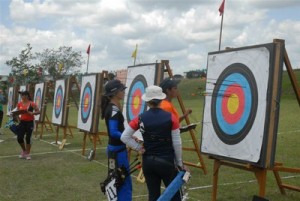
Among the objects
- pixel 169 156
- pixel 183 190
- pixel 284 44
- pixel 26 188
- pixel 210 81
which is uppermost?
pixel 284 44

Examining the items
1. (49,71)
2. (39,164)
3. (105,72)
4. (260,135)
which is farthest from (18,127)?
(49,71)

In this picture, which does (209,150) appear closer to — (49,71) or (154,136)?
(154,136)

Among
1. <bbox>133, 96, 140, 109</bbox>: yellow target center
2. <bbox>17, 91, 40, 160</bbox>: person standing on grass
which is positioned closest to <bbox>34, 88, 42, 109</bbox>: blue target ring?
<bbox>17, 91, 40, 160</bbox>: person standing on grass

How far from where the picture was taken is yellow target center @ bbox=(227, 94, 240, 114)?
5266mm

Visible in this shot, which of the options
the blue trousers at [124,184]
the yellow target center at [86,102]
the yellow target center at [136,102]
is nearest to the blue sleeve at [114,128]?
the blue trousers at [124,184]

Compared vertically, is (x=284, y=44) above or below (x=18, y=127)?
above

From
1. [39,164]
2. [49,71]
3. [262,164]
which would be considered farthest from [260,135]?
[49,71]

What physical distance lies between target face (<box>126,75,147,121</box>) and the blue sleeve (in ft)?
10.7

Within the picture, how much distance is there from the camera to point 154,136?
12.9 ft

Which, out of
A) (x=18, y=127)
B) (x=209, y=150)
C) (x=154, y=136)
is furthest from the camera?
(x=18, y=127)

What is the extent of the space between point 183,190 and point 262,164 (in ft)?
3.67

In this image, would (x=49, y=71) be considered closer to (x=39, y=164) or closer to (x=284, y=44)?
(x=39, y=164)

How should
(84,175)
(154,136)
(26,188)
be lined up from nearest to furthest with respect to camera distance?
(154,136) < (26,188) < (84,175)

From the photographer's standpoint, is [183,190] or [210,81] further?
[210,81]
